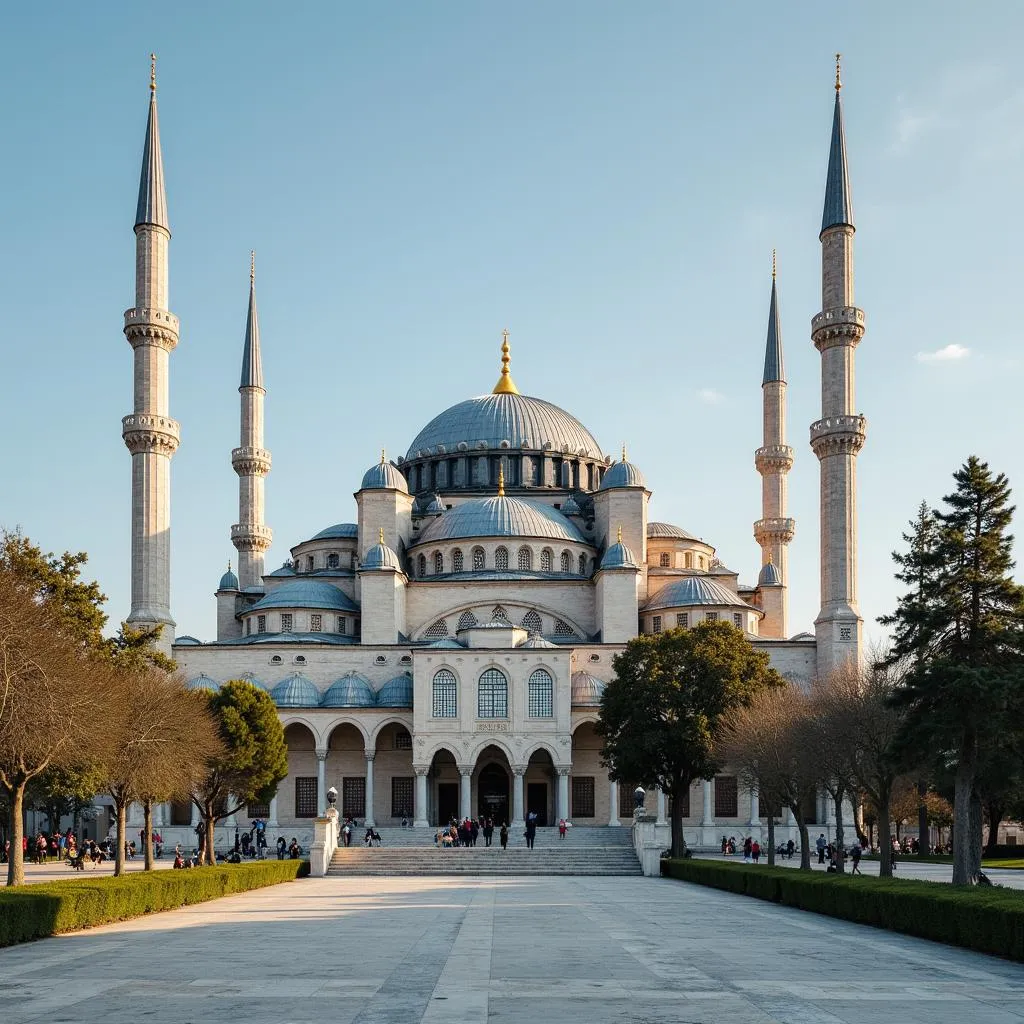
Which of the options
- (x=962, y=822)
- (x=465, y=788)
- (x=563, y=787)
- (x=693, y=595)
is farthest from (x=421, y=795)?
(x=962, y=822)

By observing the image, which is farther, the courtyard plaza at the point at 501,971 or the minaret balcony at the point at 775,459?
the minaret balcony at the point at 775,459

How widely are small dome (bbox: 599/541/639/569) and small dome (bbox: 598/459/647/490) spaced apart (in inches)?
192

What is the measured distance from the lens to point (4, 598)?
67.9 ft

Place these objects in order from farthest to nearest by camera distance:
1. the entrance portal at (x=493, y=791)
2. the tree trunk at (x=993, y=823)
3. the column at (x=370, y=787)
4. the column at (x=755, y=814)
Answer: the entrance portal at (x=493, y=791) < the column at (x=755, y=814) < the column at (x=370, y=787) < the tree trunk at (x=993, y=823)

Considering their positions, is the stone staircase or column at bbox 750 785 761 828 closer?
the stone staircase

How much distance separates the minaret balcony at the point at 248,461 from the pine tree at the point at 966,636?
39377 mm

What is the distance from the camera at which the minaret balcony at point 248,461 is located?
58125mm

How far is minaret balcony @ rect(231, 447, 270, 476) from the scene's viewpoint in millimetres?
58125

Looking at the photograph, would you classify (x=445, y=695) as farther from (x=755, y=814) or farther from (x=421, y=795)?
(x=755, y=814)

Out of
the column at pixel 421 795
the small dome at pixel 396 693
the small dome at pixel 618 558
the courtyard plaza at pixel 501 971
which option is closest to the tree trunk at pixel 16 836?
the courtyard plaza at pixel 501 971

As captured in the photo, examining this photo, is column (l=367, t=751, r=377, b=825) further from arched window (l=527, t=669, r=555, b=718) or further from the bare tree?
the bare tree

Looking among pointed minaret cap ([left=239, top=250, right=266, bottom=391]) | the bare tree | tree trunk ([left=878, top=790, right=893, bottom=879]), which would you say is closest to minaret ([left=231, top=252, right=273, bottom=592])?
pointed minaret cap ([left=239, top=250, right=266, bottom=391])

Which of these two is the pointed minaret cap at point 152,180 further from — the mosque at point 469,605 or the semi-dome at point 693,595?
the semi-dome at point 693,595

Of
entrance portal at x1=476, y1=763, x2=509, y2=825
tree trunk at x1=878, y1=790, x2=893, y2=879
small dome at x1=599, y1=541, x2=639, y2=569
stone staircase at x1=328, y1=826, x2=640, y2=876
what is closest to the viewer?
tree trunk at x1=878, y1=790, x2=893, y2=879
